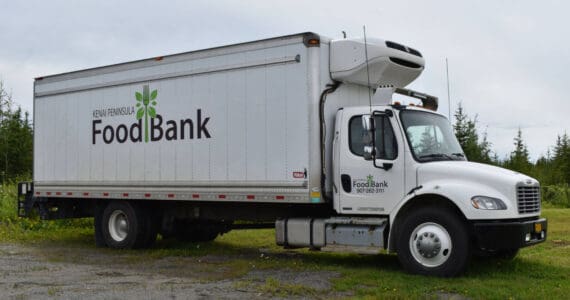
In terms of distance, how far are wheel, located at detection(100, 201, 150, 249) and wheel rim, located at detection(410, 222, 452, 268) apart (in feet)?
18.7

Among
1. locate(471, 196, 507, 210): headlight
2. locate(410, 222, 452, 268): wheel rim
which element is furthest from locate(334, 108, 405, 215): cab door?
locate(471, 196, 507, 210): headlight

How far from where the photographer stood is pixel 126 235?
43.5ft

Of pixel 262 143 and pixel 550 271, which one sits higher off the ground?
pixel 262 143

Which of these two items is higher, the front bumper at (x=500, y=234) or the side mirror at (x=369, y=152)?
the side mirror at (x=369, y=152)

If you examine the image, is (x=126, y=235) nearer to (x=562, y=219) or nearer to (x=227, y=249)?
(x=227, y=249)

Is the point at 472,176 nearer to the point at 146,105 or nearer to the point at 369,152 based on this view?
the point at 369,152

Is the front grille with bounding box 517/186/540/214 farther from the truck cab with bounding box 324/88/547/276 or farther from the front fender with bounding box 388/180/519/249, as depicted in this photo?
the front fender with bounding box 388/180/519/249

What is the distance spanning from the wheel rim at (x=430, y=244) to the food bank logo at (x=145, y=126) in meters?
4.13

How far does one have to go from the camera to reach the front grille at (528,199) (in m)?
9.34

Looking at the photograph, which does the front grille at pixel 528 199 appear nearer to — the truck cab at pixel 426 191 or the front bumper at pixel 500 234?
the truck cab at pixel 426 191

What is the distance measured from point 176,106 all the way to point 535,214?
6334 millimetres

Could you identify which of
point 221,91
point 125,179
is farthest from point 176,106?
point 125,179

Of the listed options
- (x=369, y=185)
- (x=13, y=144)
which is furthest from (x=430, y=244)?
(x=13, y=144)

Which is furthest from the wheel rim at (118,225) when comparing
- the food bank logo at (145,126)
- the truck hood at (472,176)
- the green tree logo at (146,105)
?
the truck hood at (472,176)
